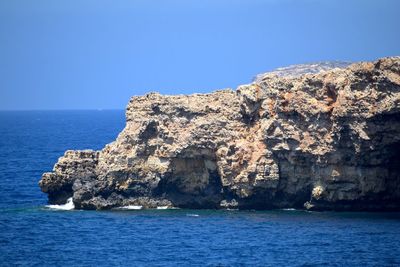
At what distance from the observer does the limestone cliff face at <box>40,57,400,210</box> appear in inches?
2783

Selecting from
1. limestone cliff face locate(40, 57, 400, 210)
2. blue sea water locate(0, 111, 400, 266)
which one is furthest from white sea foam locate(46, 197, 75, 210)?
blue sea water locate(0, 111, 400, 266)

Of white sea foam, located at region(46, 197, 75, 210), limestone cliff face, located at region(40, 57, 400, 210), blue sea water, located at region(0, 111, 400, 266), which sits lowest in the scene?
blue sea water, located at region(0, 111, 400, 266)

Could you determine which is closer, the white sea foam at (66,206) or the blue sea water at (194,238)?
the blue sea water at (194,238)

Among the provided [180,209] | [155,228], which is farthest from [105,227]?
[180,209]

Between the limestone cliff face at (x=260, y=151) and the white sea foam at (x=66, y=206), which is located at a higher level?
the limestone cliff face at (x=260, y=151)

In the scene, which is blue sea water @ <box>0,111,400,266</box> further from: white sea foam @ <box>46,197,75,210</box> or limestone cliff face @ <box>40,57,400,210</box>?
limestone cliff face @ <box>40,57,400,210</box>

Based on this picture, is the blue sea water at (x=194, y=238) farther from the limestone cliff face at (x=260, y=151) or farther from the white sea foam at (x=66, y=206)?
the limestone cliff face at (x=260, y=151)

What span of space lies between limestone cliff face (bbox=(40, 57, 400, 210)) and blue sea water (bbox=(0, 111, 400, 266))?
4.87 ft

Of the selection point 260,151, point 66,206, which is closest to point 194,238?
point 260,151

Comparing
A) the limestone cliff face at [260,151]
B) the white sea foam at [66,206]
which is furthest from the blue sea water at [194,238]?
the limestone cliff face at [260,151]

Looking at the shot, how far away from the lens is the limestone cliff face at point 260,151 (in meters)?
70.7

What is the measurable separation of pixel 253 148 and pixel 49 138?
86172mm

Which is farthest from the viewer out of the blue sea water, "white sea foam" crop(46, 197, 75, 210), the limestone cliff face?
"white sea foam" crop(46, 197, 75, 210)

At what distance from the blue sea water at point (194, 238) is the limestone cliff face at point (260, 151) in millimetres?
1485
